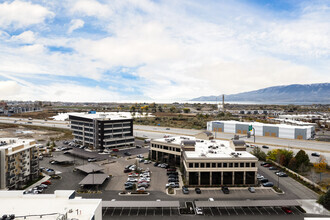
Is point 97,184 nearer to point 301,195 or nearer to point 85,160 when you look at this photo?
point 85,160

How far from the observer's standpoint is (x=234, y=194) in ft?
130

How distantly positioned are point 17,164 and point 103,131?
3029 cm

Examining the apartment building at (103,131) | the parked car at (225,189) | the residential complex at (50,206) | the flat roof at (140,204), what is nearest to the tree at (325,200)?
the parked car at (225,189)

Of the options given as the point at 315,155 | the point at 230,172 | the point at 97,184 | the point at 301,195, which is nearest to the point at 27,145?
the point at 97,184

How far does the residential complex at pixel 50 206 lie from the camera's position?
2009 cm

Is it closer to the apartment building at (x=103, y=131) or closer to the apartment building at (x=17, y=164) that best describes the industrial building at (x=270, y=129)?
the apartment building at (x=103, y=131)

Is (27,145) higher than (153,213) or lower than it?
higher

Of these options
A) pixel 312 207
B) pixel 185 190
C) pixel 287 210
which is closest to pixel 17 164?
pixel 185 190

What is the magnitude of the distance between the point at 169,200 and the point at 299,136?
65090 millimetres

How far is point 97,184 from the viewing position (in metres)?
41.8

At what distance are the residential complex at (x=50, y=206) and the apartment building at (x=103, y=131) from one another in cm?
4704

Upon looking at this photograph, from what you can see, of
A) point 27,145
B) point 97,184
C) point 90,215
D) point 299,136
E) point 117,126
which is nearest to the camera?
point 90,215

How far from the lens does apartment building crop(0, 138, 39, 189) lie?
129 feet

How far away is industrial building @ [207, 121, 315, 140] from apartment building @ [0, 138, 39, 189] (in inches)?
2862
